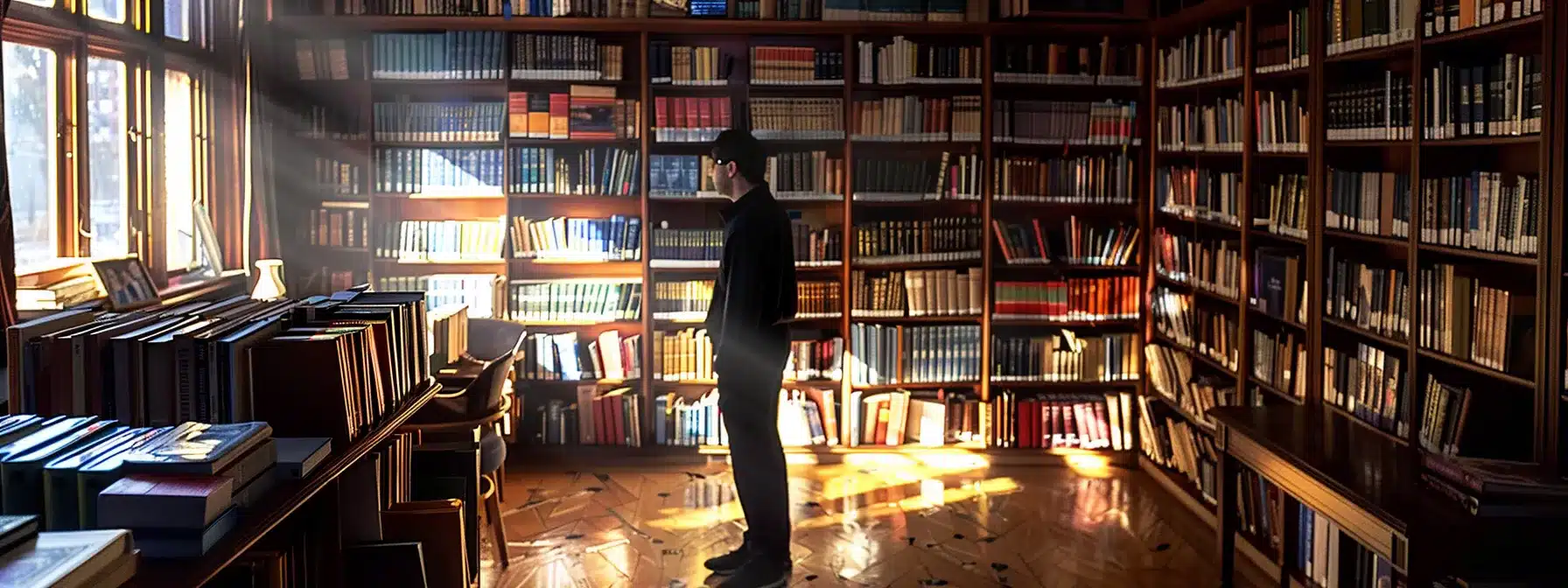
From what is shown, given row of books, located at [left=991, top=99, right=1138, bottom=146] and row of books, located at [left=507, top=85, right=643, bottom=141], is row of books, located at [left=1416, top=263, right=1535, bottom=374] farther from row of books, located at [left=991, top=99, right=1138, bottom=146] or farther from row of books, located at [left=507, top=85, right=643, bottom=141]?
row of books, located at [left=507, top=85, right=643, bottom=141]

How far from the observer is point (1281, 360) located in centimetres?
570

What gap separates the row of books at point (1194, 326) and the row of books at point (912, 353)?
0.98 m

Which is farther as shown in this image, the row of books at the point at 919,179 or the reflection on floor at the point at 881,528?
the row of books at the point at 919,179

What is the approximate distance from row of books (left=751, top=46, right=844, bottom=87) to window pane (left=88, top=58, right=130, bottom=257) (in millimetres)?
3059

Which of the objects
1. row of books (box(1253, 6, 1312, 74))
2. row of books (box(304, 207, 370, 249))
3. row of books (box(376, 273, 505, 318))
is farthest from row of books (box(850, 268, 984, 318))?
row of books (box(304, 207, 370, 249))

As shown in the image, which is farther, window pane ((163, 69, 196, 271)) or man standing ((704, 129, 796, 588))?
window pane ((163, 69, 196, 271))

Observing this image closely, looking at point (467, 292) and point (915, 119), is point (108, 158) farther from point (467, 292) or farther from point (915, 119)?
point (915, 119)

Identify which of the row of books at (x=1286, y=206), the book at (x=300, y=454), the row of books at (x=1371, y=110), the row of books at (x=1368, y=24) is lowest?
the book at (x=300, y=454)

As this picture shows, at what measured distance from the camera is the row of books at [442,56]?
7230mm

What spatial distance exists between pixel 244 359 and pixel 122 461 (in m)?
0.55

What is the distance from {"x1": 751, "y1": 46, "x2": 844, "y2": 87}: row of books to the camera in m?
7.34

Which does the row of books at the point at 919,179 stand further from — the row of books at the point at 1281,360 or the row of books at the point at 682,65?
the row of books at the point at 1281,360

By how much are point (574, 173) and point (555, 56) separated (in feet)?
2.03

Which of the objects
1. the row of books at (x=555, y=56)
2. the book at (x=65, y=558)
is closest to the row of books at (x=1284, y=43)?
the row of books at (x=555, y=56)
